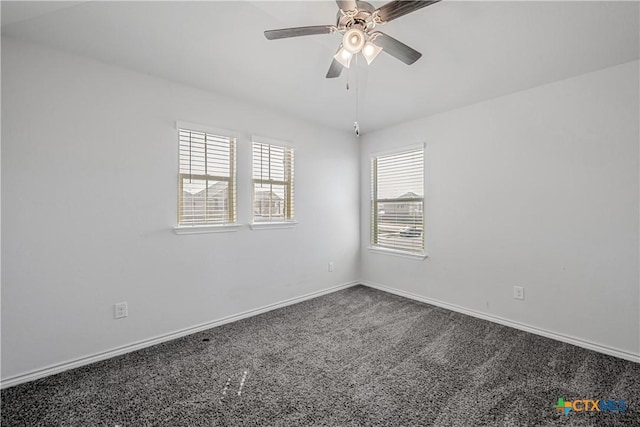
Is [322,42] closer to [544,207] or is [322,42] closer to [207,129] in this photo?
[207,129]

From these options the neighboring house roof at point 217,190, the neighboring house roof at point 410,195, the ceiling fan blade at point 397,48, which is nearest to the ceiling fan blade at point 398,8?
the ceiling fan blade at point 397,48

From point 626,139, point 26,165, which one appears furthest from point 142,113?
point 626,139

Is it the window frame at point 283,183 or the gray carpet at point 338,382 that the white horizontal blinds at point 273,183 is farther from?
the gray carpet at point 338,382

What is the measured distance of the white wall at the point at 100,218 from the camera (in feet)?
6.72

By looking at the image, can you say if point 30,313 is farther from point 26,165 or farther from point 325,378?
point 325,378

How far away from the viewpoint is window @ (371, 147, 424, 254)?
384cm

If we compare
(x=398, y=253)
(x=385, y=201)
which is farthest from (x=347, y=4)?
(x=398, y=253)

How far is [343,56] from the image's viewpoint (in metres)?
1.81

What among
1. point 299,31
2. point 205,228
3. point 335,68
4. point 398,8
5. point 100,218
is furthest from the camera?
point 205,228

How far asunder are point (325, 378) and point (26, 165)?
2.69 meters

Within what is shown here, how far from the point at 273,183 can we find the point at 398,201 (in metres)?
1.81

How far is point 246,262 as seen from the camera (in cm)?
325

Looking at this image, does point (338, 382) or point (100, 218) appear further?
point (100, 218)

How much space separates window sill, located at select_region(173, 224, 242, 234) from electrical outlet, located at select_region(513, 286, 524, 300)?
9.98 ft
